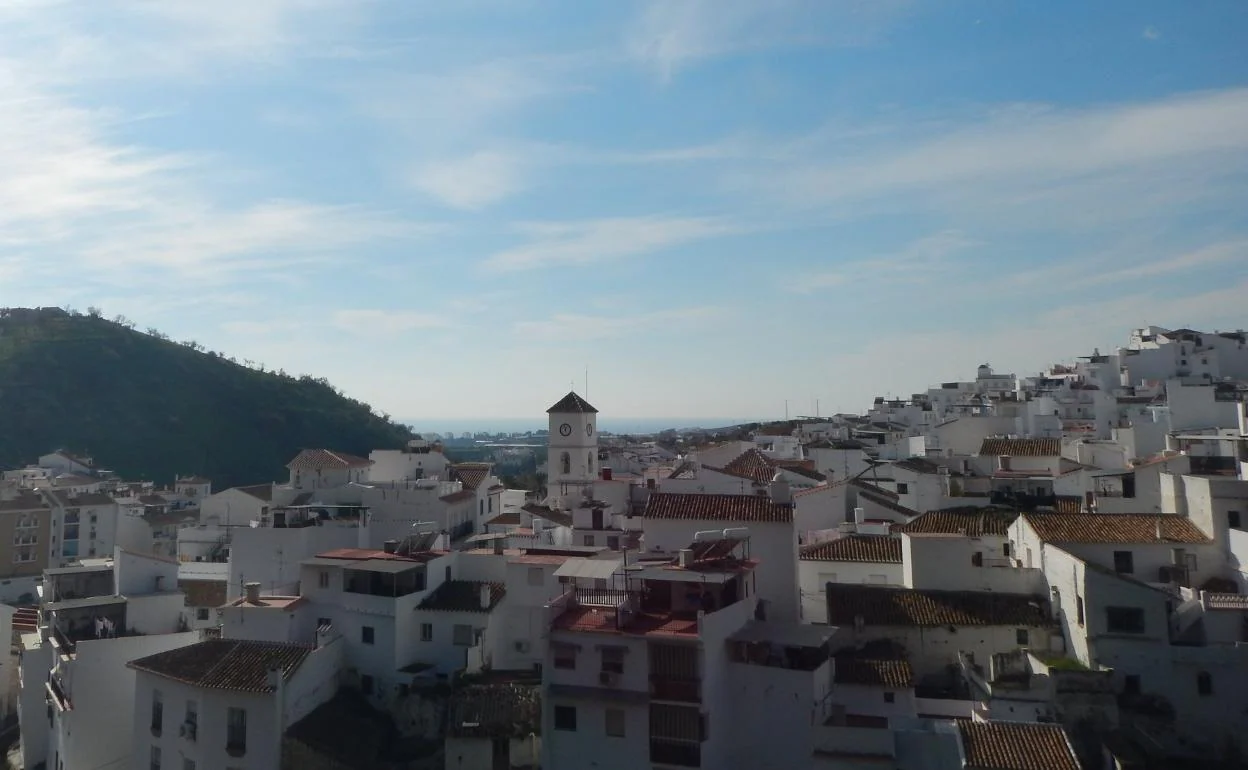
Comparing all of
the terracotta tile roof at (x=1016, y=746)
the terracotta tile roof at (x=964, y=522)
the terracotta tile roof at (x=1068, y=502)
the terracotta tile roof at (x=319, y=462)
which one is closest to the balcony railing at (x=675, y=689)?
the terracotta tile roof at (x=1016, y=746)

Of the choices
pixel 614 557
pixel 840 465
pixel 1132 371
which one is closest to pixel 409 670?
pixel 614 557

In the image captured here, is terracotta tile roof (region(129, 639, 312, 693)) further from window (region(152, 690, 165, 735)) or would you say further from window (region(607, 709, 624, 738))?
window (region(607, 709, 624, 738))

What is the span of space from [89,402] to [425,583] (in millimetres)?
94575

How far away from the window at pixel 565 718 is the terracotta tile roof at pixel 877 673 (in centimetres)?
672

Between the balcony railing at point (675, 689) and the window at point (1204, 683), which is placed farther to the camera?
the window at point (1204, 683)

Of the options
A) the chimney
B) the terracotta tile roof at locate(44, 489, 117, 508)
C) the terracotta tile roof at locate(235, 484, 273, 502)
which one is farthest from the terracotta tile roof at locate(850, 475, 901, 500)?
the terracotta tile roof at locate(44, 489, 117, 508)

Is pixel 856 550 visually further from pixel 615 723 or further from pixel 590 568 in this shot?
pixel 615 723

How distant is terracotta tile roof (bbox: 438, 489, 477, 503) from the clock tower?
6.06 m

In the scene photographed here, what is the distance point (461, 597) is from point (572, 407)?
2179 cm

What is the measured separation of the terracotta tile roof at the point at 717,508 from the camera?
2484cm

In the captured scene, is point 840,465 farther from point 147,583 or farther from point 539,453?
point 539,453

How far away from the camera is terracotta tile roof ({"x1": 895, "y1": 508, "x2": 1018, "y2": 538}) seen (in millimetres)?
28484

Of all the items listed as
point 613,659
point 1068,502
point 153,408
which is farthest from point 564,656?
point 153,408

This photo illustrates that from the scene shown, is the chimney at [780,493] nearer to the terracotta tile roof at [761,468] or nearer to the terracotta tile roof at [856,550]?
the terracotta tile roof at [856,550]
